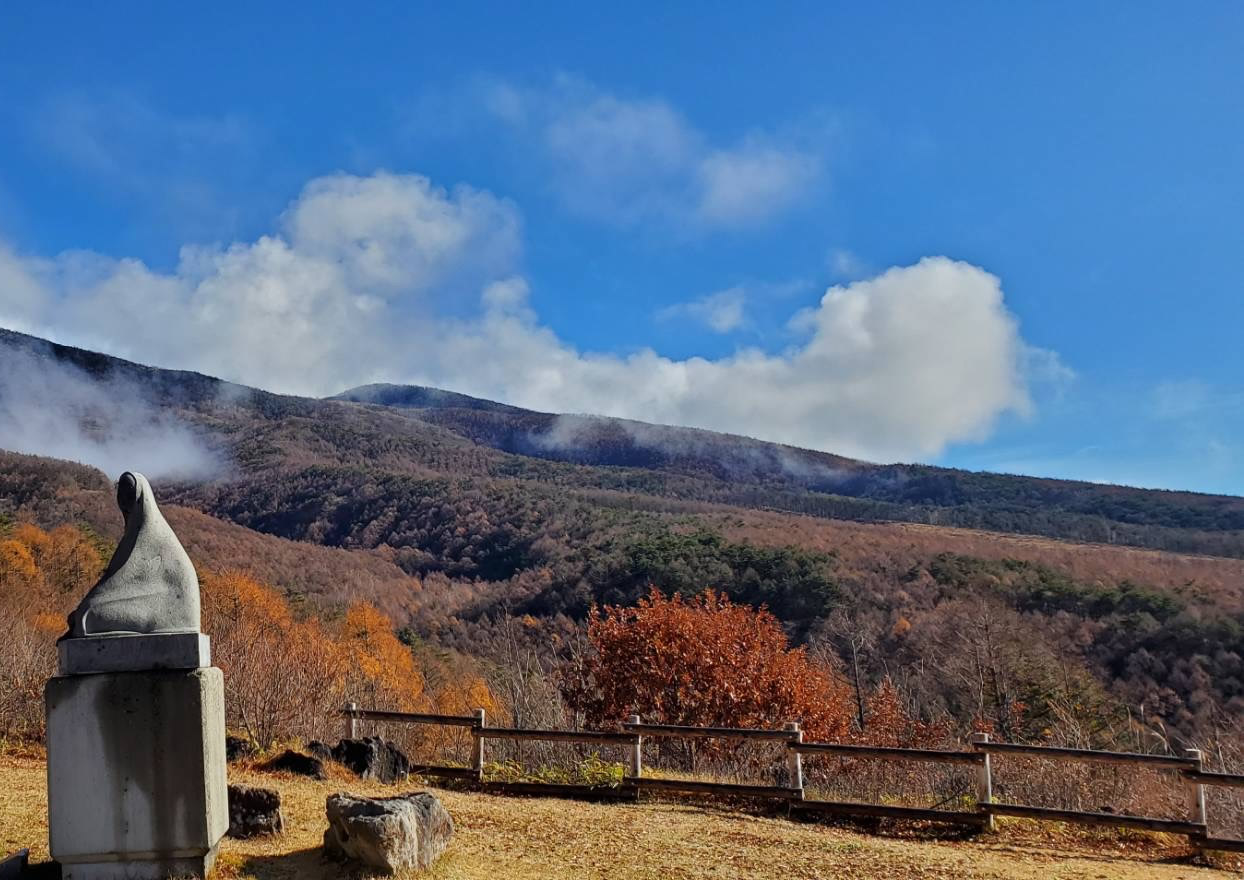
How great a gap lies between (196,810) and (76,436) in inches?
5882

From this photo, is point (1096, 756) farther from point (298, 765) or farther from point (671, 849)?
point (298, 765)

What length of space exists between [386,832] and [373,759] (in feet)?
22.3

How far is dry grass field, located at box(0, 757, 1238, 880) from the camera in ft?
28.7

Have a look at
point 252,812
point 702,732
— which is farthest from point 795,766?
point 252,812

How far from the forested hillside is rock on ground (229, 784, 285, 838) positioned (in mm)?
14589

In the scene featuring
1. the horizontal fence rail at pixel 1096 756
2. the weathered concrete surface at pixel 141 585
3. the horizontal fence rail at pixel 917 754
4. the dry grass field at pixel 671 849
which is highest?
the weathered concrete surface at pixel 141 585

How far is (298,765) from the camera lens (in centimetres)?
1370

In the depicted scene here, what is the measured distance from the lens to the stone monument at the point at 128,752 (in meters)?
6.88

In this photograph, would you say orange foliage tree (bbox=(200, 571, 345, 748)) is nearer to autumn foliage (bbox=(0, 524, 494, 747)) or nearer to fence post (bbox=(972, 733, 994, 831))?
autumn foliage (bbox=(0, 524, 494, 747))

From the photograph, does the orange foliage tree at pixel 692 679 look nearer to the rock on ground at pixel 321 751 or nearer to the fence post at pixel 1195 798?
the rock on ground at pixel 321 751

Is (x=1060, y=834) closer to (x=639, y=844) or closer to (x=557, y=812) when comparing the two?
(x=639, y=844)

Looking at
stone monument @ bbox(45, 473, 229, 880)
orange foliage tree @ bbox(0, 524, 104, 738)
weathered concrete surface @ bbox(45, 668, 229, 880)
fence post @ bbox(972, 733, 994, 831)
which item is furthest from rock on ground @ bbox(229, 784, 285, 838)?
orange foliage tree @ bbox(0, 524, 104, 738)

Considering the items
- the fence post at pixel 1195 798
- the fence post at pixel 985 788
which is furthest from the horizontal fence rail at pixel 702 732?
the fence post at pixel 1195 798

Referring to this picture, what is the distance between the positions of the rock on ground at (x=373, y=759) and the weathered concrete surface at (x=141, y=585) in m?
7.38
